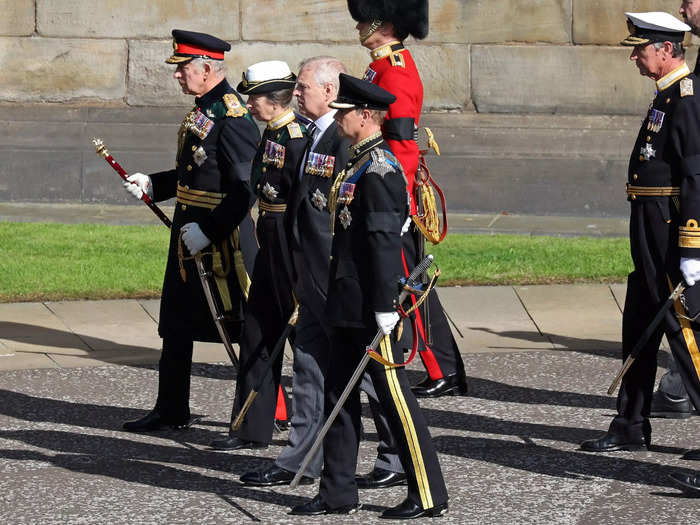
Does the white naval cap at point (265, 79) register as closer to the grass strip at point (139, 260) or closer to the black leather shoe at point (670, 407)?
the black leather shoe at point (670, 407)

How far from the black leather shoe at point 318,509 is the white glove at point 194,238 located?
1648 mm

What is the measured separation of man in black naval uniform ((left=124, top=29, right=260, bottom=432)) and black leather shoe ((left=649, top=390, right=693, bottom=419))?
221 cm

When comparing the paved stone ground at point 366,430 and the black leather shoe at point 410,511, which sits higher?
the black leather shoe at point 410,511

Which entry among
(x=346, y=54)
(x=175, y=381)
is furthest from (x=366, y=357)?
(x=346, y=54)

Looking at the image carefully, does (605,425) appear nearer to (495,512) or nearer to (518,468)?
(518,468)

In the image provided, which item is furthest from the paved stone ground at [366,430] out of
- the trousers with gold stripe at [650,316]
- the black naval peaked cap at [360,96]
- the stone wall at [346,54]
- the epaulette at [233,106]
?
the stone wall at [346,54]

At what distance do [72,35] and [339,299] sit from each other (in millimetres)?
8921

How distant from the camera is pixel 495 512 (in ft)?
21.2

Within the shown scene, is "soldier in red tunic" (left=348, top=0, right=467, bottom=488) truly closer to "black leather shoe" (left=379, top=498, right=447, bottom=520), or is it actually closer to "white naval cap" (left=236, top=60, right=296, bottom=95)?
"white naval cap" (left=236, top=60, right=296, bottom=95)

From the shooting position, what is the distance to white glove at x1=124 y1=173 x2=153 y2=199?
7.98 m

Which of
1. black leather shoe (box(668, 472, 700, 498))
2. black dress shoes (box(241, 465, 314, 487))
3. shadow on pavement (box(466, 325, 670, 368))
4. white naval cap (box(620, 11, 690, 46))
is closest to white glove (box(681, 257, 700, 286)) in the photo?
black leather shoe (box(668, 472, 700, 498))

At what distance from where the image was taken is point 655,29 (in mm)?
7145

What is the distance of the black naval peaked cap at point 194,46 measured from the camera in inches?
299

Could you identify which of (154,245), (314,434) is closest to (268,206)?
(314,434)
